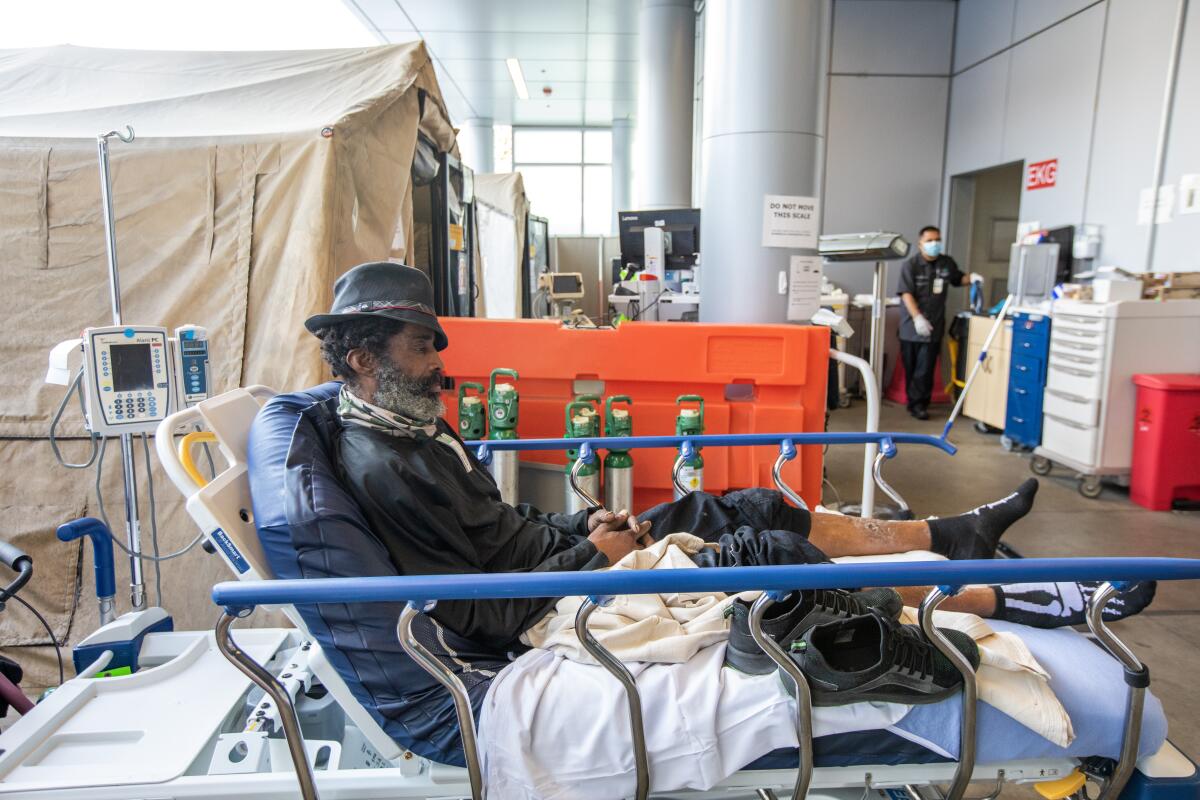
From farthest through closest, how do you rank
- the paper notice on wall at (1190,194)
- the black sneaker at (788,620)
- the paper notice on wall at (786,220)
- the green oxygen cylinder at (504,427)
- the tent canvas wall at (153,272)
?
the paper notice on wall at (1190,194), the paper notice on wall at (786,220), the green oxygen cylinder at (504,427), the tent canvas wall at (153,272), the black sneaker at (788,620)

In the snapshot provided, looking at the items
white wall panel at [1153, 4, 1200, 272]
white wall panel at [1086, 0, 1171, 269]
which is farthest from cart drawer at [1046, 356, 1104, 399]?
white wall panel at [1086, 0, 1171, 269]

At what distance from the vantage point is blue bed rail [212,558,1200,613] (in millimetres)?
1289

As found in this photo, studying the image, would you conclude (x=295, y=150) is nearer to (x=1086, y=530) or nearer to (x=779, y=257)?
(x=779, y=257)

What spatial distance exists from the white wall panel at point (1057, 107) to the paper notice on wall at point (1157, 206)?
784mm

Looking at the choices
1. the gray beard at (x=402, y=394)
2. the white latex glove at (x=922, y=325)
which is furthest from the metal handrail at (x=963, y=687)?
the white latex glove at (x=922, y=325)

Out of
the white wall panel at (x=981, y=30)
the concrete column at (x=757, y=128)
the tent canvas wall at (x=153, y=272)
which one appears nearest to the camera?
the tent canvas wall at (x=153, y=272)

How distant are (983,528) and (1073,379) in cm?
340

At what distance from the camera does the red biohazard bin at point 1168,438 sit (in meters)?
4.39

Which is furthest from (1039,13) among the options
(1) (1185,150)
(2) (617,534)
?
(2) (617,534)

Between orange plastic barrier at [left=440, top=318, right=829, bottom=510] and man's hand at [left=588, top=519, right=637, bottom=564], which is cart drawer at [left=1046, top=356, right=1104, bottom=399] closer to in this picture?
orange plastic barrier at [left=440, top=318, right=829, bottom=510]

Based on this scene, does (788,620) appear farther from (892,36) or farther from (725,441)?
(892,36)

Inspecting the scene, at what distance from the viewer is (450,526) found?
6.07 ft

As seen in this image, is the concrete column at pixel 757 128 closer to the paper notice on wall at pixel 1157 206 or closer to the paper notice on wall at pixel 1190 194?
the paper notice on wall at pixel 1190 194

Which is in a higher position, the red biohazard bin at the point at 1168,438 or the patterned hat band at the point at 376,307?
the patterned hat band at the point at 376,307
